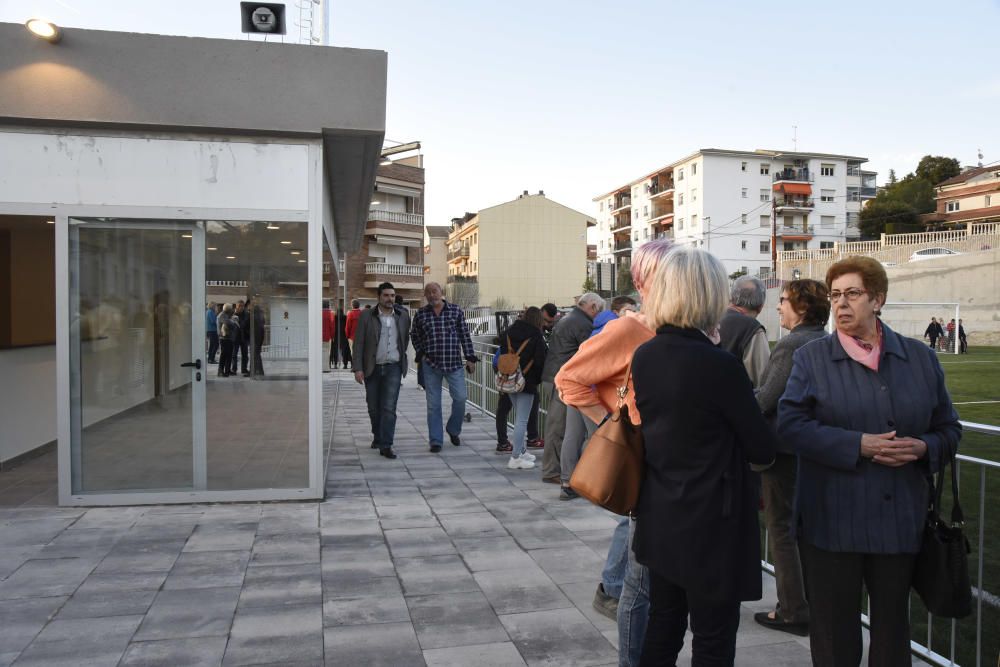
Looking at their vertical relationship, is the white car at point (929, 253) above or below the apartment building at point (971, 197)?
below

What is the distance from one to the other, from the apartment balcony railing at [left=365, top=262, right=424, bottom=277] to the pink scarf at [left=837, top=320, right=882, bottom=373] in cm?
5214

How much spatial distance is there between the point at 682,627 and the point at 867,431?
3.12ft

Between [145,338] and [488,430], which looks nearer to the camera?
[145,338]

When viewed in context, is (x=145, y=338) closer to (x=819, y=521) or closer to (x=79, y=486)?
(x=79, y=486)

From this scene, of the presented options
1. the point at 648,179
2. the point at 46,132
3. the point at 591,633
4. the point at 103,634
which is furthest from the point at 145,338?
the point at 648,179

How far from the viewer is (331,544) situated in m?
5.44

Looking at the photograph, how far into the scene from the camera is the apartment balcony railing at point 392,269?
5397cm

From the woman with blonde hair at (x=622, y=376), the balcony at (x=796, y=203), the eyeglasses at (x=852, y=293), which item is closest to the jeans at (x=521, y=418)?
the woman with blonde hair at (x=622, y=376)

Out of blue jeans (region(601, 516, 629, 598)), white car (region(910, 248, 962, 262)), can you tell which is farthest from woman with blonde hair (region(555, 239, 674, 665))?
white car (region(910, 248, 962, 262))

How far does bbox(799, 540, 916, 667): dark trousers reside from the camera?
2721 millimetres

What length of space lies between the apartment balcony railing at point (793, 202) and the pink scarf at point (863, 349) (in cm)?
8130

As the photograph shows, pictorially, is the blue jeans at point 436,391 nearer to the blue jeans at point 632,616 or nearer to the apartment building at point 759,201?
the blue jeans at point 632,616

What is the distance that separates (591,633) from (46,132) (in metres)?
5.71

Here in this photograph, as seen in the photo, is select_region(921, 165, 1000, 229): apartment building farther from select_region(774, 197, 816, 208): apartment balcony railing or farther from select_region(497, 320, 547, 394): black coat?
select_region(497, 320, 547, 394): black coat
